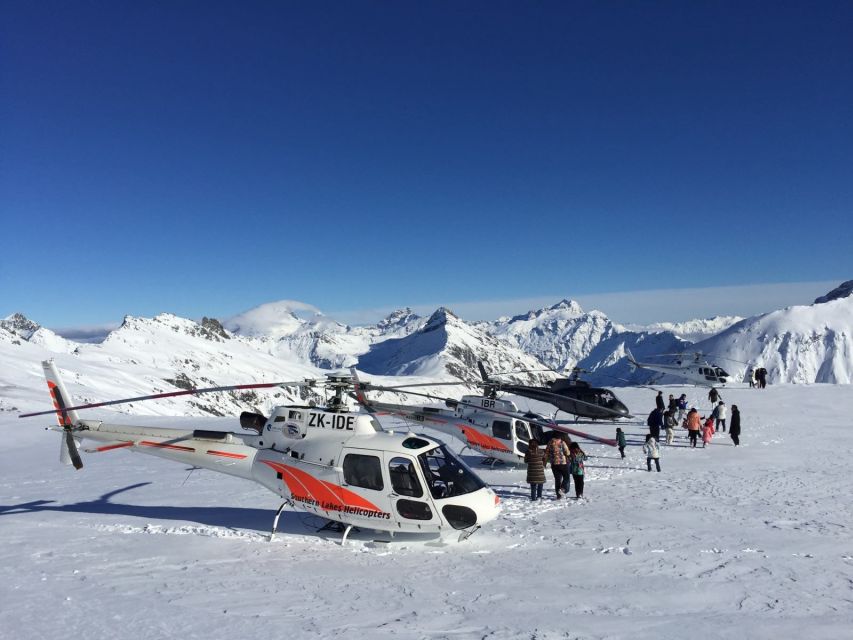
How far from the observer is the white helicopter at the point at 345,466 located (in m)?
9.93

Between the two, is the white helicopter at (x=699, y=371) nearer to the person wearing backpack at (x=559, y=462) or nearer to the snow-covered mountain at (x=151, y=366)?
the person wearing backpack at (x=559, y=462)

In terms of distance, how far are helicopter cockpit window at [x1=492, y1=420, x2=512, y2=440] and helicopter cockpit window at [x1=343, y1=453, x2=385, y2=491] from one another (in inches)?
296

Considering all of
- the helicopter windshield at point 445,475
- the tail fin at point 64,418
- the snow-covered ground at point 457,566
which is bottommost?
the snow-covered ground at point 457,566

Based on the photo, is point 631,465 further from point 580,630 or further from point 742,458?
point 580,630

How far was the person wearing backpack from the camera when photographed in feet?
44.5

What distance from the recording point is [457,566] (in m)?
9.11

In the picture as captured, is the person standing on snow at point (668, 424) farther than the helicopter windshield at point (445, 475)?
Yes

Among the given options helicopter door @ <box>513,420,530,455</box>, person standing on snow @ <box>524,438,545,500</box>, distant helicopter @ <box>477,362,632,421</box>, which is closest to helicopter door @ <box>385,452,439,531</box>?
person standing on snow @ <box>524,438,545,500</box>

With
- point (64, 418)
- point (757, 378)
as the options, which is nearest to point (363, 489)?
point (64, 418)

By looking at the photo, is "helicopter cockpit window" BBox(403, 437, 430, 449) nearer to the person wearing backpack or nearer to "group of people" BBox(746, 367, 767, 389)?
the person wearing backpack

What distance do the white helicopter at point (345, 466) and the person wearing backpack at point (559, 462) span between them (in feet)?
12.5

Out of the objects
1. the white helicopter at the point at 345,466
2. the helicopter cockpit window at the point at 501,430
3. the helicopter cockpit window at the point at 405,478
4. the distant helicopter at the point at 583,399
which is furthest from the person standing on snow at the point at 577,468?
the distant helicopter at the point at 583,399

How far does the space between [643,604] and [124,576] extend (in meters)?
8.30

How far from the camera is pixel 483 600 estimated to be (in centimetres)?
769
